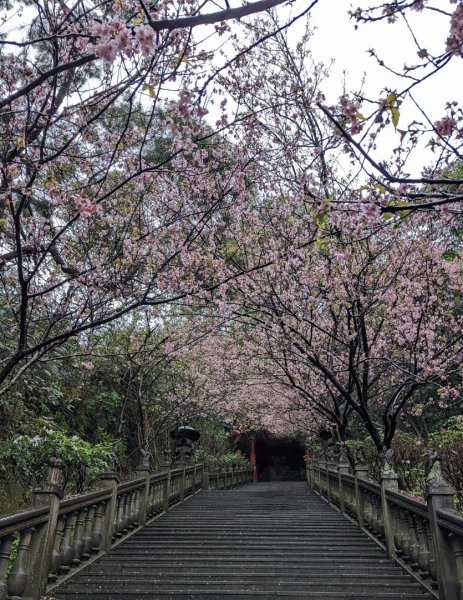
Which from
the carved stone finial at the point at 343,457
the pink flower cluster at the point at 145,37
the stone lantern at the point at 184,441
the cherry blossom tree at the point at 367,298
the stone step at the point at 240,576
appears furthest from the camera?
the stone lantern at the point at 184,441

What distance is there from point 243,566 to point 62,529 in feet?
6.50

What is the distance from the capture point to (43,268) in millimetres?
8289

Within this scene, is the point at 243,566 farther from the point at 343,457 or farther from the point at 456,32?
the point at 343,457

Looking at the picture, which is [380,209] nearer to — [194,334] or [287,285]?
[287,285]

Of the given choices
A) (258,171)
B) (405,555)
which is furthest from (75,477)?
(258,171)

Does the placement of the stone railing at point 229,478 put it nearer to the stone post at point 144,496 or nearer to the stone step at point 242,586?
the stone post at point 144,496

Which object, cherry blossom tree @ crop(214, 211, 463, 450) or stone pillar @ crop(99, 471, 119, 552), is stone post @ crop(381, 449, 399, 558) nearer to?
cherry blossom tree @ crop(214, 211, 463, 450)

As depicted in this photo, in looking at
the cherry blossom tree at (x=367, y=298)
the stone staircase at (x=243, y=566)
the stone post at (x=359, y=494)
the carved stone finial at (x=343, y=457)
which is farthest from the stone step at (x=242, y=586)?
the carved stone finial at (x=343, y=457)

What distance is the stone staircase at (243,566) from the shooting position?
4473mm

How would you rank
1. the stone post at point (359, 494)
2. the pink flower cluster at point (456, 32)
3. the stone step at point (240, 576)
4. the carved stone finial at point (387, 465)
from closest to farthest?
the pink flower cluster at point (456, 32) → the stone step at point (240, 576) → the carved stone finial at point (387, 465) → the stone post at point (359, 494)

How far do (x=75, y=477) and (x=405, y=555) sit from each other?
20.8ft

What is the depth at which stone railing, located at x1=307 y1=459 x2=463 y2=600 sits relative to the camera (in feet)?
13.4

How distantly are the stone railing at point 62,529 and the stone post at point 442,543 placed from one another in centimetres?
342

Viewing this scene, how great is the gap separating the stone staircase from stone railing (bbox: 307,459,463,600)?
0.19 meters
